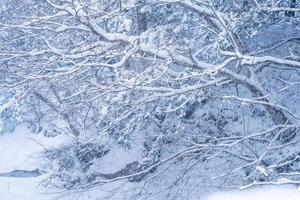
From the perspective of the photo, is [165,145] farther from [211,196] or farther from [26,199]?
[26,199]

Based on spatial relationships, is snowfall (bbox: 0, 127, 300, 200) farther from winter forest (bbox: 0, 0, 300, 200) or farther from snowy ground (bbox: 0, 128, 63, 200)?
winter forest (bbox: 0, 0, 300, 200)

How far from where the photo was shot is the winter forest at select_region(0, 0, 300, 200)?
6.96 meters

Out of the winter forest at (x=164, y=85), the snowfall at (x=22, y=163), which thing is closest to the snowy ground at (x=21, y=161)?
the snowfall at (x=22, y=163)

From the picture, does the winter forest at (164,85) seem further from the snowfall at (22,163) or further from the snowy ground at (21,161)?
the snowy ground at (21,161)

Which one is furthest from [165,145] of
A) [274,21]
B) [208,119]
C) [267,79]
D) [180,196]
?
[274,21]

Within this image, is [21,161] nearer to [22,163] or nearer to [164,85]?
[22,163]

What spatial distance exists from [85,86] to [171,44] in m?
1.43

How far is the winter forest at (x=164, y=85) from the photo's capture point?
22.9 feet

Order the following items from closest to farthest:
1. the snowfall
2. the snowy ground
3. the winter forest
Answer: the winter forest < the snowfall < the snowy ground

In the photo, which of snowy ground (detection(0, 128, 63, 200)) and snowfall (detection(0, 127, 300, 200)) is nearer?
snowfall (detection(0, 127, 300, 200))

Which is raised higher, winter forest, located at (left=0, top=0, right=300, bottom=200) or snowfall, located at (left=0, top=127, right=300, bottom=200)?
winter forest, located at (left=0, top=0, right=300, bottom=200)

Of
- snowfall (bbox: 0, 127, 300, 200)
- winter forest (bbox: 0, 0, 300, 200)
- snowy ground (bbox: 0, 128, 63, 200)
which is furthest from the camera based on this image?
snowy ground (bbox: 0, 128, 63, 200)

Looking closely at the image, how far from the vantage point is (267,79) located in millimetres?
9047

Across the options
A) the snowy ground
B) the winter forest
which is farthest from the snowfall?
the winter forest
